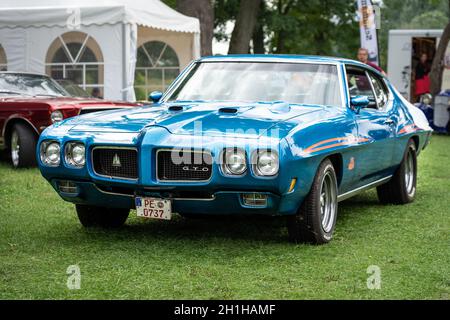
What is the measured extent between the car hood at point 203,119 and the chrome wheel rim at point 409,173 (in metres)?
2.34

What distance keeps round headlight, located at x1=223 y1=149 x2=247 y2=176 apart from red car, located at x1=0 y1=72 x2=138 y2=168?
5.93 metres

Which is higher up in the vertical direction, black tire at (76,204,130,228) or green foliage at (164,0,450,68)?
green foliage at (164,0,450,68)

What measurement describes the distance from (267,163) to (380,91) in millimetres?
3065

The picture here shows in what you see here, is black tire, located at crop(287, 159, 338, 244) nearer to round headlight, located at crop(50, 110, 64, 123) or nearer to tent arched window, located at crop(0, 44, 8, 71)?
round headlight, located at crop(50, 110, 64, 123)

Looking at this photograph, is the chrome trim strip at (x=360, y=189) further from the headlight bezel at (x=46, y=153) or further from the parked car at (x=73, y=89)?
the parked car at (x=73, y=89)

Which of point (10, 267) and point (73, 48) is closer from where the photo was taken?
point (10, 267)

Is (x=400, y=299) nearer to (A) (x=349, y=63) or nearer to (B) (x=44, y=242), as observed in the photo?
(B) (x=44, y=242)

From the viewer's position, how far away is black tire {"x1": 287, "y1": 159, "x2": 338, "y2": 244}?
232 inches

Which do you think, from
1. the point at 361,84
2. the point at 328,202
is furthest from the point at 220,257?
the point at 361,84

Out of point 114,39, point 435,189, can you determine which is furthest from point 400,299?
point 114,39

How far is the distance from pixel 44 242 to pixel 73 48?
10749mm

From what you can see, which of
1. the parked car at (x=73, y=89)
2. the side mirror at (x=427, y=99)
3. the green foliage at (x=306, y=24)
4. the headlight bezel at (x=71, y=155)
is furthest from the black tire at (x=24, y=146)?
the green foliage at (x=306, y=24)

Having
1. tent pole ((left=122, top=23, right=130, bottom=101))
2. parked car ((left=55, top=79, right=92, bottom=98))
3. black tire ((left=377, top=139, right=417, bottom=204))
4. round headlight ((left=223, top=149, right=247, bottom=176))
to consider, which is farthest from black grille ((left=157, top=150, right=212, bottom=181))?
tent pole ((left=122, top=23, right=130, bottom=101))
